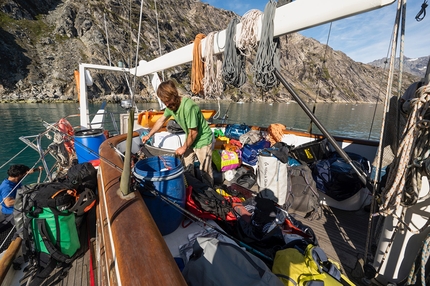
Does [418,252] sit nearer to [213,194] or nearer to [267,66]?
[213,194]

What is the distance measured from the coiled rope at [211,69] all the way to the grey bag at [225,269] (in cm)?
194

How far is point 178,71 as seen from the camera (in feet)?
228

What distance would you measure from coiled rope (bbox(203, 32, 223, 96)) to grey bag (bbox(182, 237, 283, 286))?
194 cm

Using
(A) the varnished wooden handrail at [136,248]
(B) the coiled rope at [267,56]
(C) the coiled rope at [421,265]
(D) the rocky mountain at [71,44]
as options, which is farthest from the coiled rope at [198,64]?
(D) the rocky mountain at [71,44]

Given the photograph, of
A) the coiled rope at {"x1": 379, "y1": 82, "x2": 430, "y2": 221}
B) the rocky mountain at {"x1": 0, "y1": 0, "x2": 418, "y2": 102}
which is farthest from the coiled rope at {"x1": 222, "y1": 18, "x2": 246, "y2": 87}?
the rocky mountain at {"x1": 0, "y1": 0, "x2": 418, "y2": 102}

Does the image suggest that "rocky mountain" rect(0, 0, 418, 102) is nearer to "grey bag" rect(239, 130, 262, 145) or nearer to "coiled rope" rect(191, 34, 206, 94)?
"grey bag" rect(239, 130, 262, 145)

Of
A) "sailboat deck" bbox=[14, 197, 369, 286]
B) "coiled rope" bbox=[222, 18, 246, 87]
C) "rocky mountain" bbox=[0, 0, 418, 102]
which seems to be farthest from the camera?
"rocky mountain" bbox=[0, 0, 418, 102]

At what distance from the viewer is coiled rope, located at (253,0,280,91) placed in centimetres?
191

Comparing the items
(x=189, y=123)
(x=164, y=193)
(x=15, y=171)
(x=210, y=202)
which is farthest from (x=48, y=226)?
(x=15, y=171)

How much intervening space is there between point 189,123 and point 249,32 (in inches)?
→ 49.1

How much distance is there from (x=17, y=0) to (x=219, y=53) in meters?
89.2

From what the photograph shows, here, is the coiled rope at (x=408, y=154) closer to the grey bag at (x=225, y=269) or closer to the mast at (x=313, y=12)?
the mast at (x=313, y=12)

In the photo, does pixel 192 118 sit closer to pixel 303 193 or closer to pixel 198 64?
pixel 198 64

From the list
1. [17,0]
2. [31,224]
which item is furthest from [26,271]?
[17,0]
